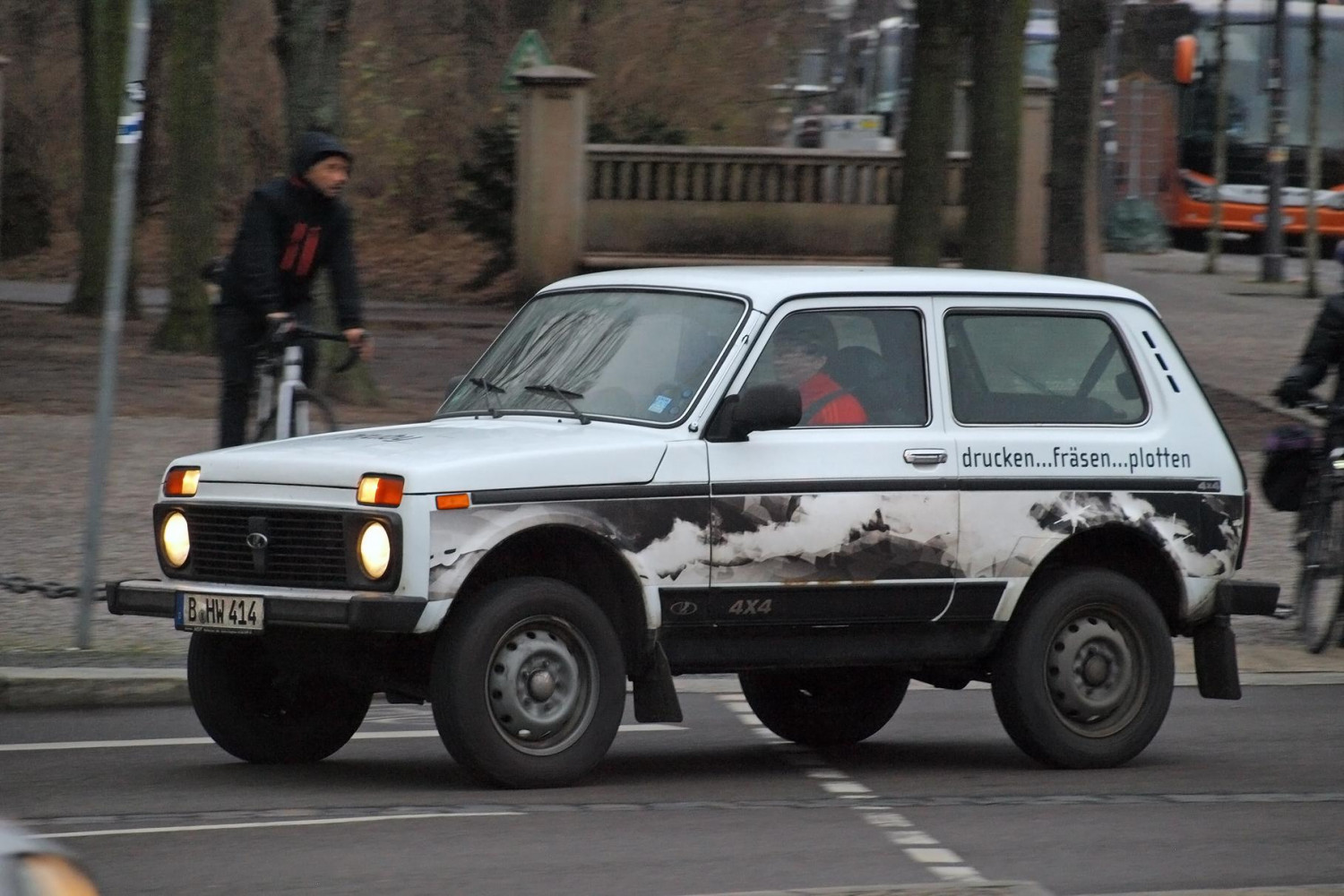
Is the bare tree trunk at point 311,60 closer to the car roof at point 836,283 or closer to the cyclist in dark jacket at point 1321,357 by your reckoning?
the cyclist in dark jacket at point 1321,357

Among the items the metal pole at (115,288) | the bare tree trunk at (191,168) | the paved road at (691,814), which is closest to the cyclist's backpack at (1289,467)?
the paved road at (691,814)

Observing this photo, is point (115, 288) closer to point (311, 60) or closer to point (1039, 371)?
point (1039, 371)

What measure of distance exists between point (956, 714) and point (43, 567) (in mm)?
4905

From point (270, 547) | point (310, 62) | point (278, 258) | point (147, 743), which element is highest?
point (310, 62)

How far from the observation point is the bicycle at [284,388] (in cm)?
1008

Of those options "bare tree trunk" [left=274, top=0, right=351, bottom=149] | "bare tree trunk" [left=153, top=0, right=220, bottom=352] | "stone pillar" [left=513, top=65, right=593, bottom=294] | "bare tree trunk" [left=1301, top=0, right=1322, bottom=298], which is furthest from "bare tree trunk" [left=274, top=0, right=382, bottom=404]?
"bare tree trunk" [left=1301, top=0, right=1322, bottom=298]

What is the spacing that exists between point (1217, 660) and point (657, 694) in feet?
7.42

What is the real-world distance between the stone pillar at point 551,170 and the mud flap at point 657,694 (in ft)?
60.9

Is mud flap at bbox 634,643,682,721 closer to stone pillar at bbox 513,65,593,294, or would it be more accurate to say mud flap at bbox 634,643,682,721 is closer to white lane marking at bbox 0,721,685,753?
white lane marking at bbox 0,721,685,753

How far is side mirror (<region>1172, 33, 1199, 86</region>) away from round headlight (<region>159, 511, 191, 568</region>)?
32.7 meters

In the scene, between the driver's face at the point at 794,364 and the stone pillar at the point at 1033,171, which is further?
the stone pillar at the point at 1033,171

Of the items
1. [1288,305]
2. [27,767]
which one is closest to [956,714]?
[27,767]

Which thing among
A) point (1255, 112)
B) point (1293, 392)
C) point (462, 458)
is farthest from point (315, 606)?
point (1255, 112)

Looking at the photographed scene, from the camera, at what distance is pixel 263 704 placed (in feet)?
26.2
